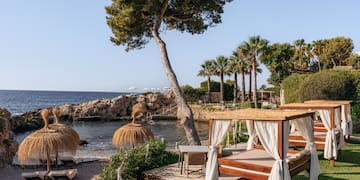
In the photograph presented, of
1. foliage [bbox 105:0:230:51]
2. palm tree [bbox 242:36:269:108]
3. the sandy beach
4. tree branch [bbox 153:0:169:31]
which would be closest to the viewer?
the sandy beach

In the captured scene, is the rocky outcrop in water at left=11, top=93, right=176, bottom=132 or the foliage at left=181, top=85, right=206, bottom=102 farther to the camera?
the foliage at left=181, top=85, right=206, bottom=102

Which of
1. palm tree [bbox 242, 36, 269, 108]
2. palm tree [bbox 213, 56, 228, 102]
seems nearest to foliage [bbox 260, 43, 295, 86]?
palm tree [bbox 242, 36, 269, 108]

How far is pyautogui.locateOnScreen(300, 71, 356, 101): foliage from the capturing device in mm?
18812

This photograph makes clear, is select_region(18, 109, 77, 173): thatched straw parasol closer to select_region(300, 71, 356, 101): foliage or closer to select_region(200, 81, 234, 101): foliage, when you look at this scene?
select_region(300, 71, 356, 101): foliage

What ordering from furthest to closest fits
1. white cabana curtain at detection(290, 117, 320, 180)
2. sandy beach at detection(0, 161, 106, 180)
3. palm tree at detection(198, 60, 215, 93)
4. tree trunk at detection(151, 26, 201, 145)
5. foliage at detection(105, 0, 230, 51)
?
1. palm tree at detection(198, 60, 215, 93)
2. foliage at detection(105, 0, 230, 51)
3. tree trunk at detection(151, 26, 201, 145)
4. sandy beach at detection(0, 161, 106, 180)
5. white cabana curtain at detection(290, 117, 320, 180)

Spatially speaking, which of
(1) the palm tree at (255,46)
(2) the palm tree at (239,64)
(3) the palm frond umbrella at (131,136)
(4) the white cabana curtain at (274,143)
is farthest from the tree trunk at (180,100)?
(2) the palm tree at (239,64)

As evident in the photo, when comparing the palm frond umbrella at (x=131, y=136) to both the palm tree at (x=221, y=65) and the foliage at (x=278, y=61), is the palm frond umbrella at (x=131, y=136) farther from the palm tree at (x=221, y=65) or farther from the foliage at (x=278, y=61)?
the palm tree at (x=221, y=65)

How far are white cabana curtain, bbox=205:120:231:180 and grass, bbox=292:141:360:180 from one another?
8.94 ft

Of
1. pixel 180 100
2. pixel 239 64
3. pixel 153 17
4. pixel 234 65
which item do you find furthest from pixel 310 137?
pixel 234 65

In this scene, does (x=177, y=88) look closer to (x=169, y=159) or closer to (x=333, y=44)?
(x=169, y=159)

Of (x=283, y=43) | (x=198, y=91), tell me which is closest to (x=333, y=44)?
(x=283, y=43)

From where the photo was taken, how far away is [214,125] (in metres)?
7.02

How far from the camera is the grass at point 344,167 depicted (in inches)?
317

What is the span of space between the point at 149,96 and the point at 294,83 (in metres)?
23.7
